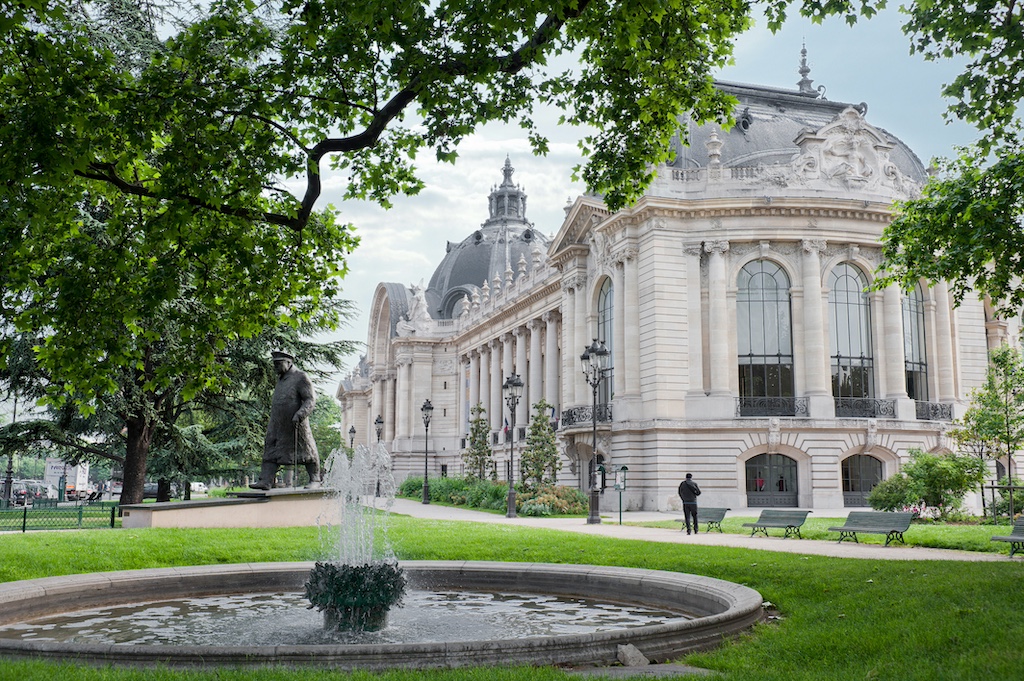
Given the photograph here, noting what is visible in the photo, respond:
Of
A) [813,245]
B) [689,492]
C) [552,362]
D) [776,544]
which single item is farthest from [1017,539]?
[552,362]

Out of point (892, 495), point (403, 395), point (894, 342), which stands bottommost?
point (892, 495)

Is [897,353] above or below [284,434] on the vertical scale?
above

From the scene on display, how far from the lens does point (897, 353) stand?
135 ft

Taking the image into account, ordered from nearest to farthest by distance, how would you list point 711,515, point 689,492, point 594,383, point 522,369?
point 689,492
point 711,515
point 594,383
point 522,369

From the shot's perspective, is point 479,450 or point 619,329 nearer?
point 619,329

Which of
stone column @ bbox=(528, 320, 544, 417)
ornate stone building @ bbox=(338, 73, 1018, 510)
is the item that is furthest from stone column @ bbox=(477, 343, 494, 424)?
ornate stone building @ bbox=(338, 73, 1018, 510)

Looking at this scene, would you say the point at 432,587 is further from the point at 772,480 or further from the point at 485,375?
the point at 485,375

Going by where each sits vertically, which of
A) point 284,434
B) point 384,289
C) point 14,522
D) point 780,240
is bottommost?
point 14,522

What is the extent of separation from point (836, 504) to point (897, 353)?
24.7 ft

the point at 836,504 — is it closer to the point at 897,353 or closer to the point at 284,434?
the point at 897,353

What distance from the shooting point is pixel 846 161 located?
136ft

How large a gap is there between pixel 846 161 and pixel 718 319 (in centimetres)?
911

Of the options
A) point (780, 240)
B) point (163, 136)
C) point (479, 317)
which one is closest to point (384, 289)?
point (479, 317)

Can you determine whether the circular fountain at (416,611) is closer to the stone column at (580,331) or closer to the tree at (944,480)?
the tree at (944,480)
